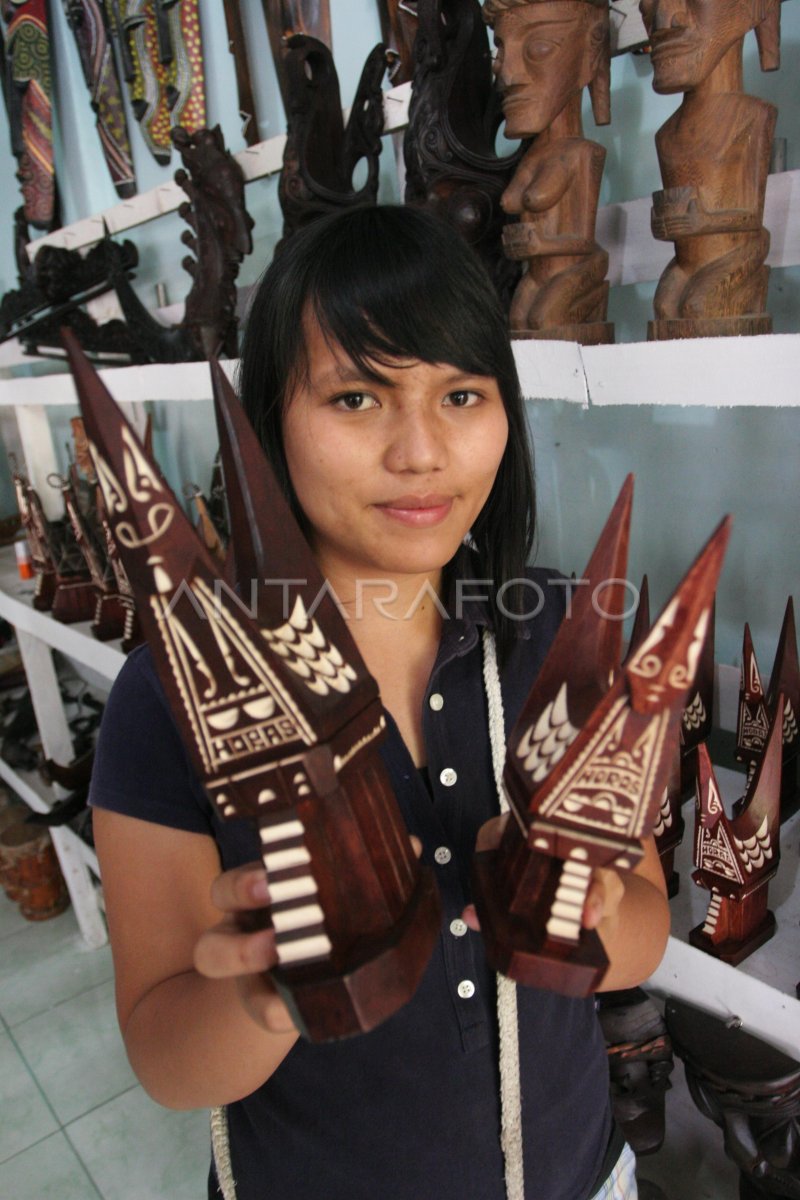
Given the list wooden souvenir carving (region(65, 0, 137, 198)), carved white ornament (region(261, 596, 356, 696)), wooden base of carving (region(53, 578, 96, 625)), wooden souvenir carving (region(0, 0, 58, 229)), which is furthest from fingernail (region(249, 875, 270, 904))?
wooden souvenir carving (region(0, 0, 58, 229))

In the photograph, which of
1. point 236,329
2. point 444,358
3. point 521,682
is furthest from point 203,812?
point 236,329

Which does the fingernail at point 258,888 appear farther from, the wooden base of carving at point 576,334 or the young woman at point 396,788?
the wooden base of carving at point 576,334

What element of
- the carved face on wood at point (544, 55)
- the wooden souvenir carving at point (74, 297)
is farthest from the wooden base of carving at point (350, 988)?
the wooden souvenir carving at point (74, 297)

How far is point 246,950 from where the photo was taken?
1.47 feet

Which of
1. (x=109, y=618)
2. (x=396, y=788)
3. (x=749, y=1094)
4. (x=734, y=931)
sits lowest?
(x=749, y=1094)

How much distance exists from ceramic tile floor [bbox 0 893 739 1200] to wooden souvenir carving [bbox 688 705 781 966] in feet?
1.87

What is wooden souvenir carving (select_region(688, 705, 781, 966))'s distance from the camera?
81cm

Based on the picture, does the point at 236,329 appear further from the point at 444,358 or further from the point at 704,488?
the point at 444,358

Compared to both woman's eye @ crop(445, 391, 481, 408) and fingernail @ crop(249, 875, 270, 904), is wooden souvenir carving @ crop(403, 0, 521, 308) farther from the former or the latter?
fingernail @ crop(249, 875, 270, 904)

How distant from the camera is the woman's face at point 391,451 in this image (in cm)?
55

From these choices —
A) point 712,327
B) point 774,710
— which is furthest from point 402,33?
point 774,710

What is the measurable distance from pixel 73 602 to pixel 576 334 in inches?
52.9

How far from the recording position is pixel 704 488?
120 cm

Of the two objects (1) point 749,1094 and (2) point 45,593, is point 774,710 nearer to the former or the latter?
(1) point 749,1094
